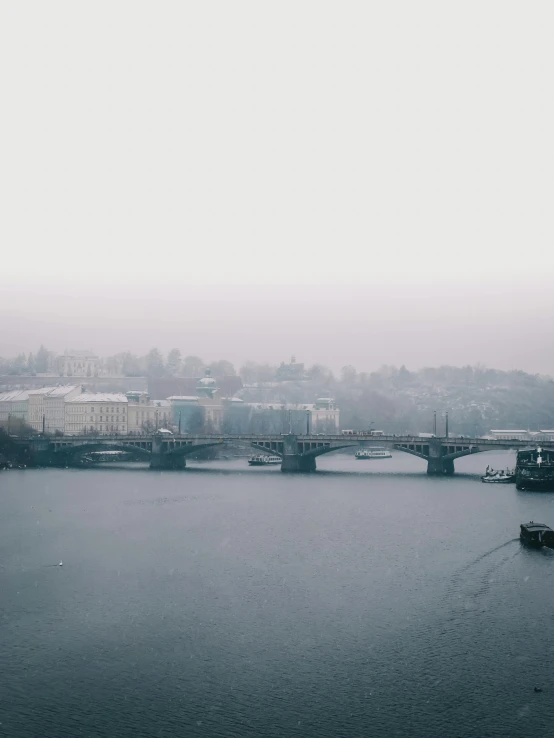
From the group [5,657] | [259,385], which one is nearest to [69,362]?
[259,385]

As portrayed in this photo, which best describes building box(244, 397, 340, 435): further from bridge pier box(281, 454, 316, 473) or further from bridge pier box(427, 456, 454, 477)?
bridge pier box(427, 456, 454, 477)

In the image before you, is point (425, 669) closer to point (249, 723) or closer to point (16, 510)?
point (249, 723)

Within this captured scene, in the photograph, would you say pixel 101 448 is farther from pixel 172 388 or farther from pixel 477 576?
pixel 172 388

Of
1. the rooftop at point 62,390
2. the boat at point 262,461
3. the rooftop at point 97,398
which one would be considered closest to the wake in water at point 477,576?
the boat at point 262,461

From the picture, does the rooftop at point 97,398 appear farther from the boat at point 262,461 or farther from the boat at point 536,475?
the boat at point 536,475

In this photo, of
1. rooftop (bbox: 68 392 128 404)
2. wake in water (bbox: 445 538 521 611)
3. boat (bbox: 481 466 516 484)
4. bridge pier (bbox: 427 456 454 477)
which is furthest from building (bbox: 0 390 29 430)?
wake in water (bbox: 445 538 521 611)
